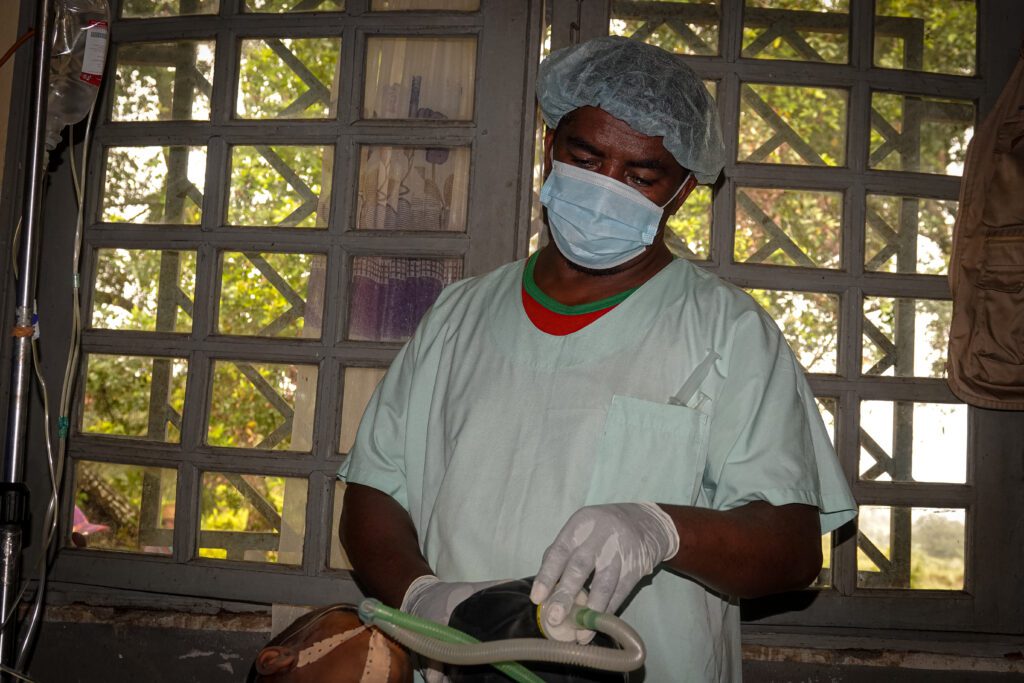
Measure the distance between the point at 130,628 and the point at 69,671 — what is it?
0.18 m

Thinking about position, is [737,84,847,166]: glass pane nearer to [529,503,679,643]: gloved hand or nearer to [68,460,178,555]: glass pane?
[529,503,679,643]: gloved hand

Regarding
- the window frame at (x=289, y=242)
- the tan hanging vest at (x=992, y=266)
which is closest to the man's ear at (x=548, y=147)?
the window frame at (x=289, y=242)

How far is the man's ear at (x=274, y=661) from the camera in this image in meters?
1.40

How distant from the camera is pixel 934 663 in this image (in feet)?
6.71

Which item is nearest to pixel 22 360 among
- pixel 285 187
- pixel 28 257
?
pixel 28 257

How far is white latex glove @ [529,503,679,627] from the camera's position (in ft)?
3.33

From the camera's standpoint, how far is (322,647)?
4.75 ft

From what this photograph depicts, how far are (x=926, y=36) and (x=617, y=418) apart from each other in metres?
1.53

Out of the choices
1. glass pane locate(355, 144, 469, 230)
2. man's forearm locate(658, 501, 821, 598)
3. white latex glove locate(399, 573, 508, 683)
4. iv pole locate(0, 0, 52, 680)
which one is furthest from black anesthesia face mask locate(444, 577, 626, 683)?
glass pane locate(355, 144, 469, 230)

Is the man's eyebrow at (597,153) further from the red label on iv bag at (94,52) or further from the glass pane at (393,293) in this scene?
the red label on iv bag at (94,52)

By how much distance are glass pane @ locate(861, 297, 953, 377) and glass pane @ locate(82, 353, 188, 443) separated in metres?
1.74

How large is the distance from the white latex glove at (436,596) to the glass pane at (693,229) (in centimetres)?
119

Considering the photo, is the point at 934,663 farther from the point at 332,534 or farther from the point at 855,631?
the point at 332,534

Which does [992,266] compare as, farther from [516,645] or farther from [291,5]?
[291,5]
